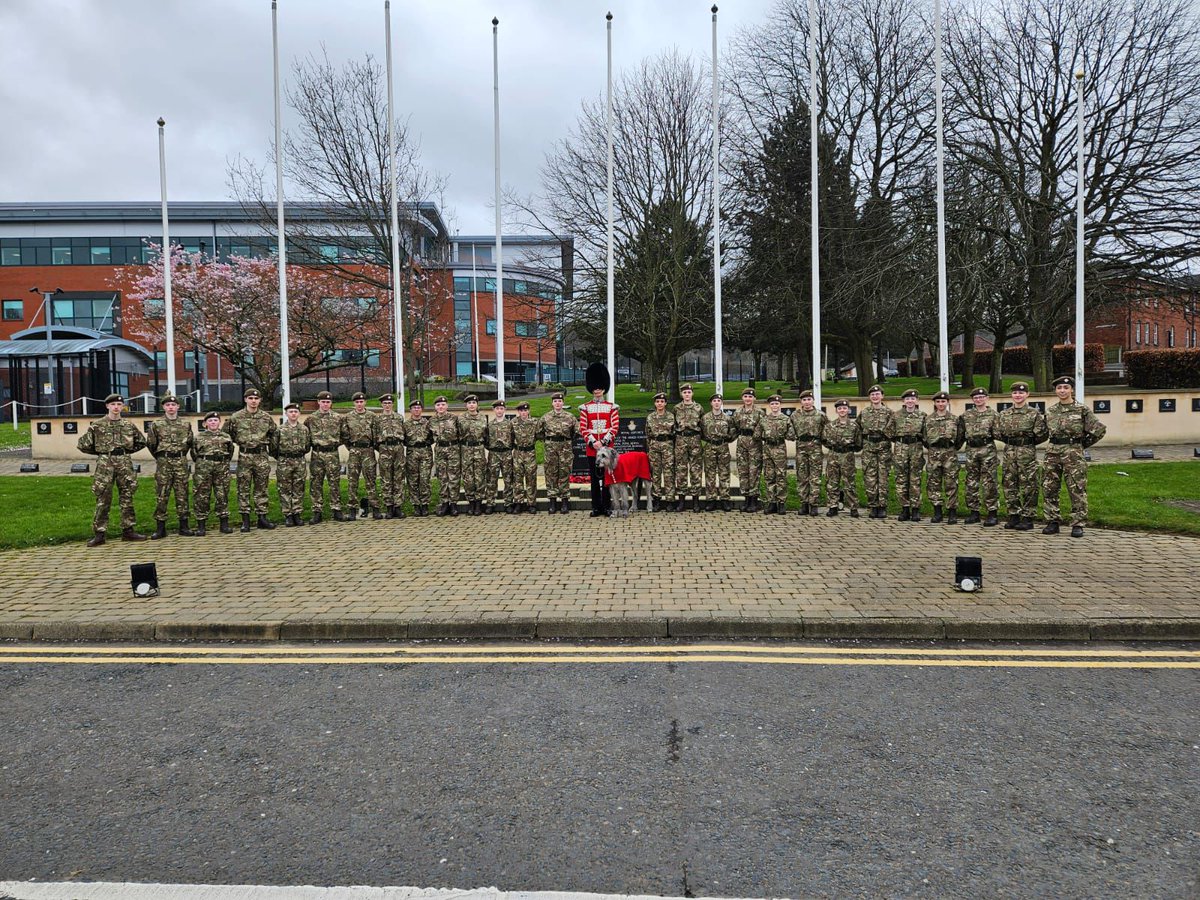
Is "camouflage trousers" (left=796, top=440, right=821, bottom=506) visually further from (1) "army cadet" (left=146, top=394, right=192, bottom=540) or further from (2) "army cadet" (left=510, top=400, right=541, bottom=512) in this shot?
(1) "army cadet" (left=146, top=394, right=192, bottom=540)

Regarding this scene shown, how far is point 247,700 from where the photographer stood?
530 cm

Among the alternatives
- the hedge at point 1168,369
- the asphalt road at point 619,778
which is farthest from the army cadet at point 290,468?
the hedge at point 1168,369

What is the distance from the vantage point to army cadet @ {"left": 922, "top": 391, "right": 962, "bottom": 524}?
11.9 meters

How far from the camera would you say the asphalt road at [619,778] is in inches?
131

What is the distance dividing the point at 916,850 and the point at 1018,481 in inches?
363

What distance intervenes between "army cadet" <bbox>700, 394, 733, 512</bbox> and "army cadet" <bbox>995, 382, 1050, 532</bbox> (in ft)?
13.6

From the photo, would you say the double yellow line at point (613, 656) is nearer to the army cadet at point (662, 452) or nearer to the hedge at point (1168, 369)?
the army cadet at point (662, 452)

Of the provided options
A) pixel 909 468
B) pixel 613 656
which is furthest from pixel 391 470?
pixel 909 468

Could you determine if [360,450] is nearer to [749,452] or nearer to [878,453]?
[749,452]

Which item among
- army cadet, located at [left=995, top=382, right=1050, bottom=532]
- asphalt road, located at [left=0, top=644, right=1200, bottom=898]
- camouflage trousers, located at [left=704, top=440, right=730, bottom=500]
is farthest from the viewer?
camouflage trousers, located at [left=704, top=440, right=730, bottom=500]

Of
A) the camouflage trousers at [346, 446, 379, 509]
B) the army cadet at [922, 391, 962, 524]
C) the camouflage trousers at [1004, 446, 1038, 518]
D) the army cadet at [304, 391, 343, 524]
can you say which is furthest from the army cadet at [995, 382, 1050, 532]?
the army cadet at [304, 391, 343, 524]

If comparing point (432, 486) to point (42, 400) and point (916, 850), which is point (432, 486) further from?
point (42, 400)

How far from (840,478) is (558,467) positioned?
15.3ft

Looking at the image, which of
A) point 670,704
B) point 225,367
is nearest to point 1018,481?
point 670,704
